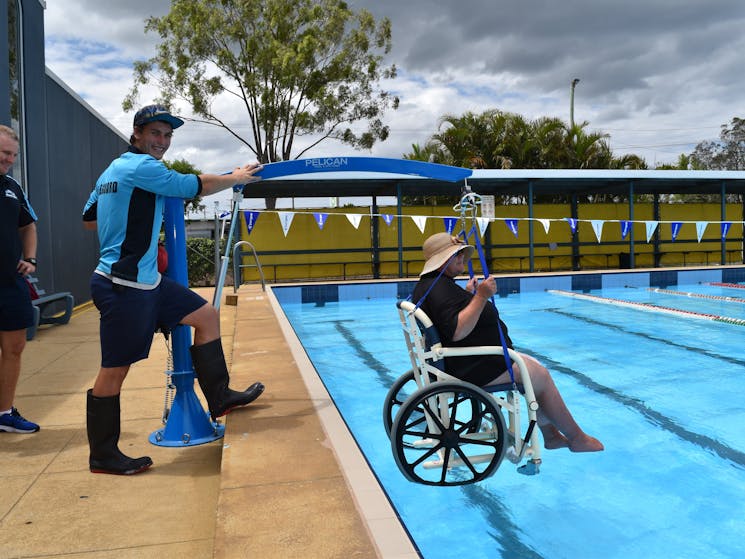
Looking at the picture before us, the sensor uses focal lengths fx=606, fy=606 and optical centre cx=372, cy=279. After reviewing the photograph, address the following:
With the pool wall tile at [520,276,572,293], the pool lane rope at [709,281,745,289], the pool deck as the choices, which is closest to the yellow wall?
the pool wall tile at [520,276,572,293]

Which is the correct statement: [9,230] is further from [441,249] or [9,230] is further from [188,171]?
[188,171]

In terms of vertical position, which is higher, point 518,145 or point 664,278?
point 518,145

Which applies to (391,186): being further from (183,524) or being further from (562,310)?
(183,524)

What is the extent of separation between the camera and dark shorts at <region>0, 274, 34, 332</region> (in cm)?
324

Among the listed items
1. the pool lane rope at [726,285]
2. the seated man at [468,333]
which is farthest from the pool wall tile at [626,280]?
the seated man at [468,333]

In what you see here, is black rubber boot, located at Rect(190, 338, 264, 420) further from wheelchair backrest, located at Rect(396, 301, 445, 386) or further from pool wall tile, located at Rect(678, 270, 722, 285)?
pool wall tile, located at Rect(678, 270, 722, 285)

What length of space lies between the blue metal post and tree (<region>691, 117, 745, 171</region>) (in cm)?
4381

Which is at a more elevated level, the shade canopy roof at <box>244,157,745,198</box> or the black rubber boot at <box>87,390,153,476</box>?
the shade canopy roof at <box>244,157,745,198</box>

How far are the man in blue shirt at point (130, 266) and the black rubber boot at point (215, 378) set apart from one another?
25cm

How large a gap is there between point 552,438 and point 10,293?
294 centimetres

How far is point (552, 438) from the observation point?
9.80ft

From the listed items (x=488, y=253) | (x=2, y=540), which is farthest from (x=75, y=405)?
(x=488, y=253)

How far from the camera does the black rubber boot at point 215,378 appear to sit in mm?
3006

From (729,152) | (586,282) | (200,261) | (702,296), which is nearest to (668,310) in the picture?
(702,296)
